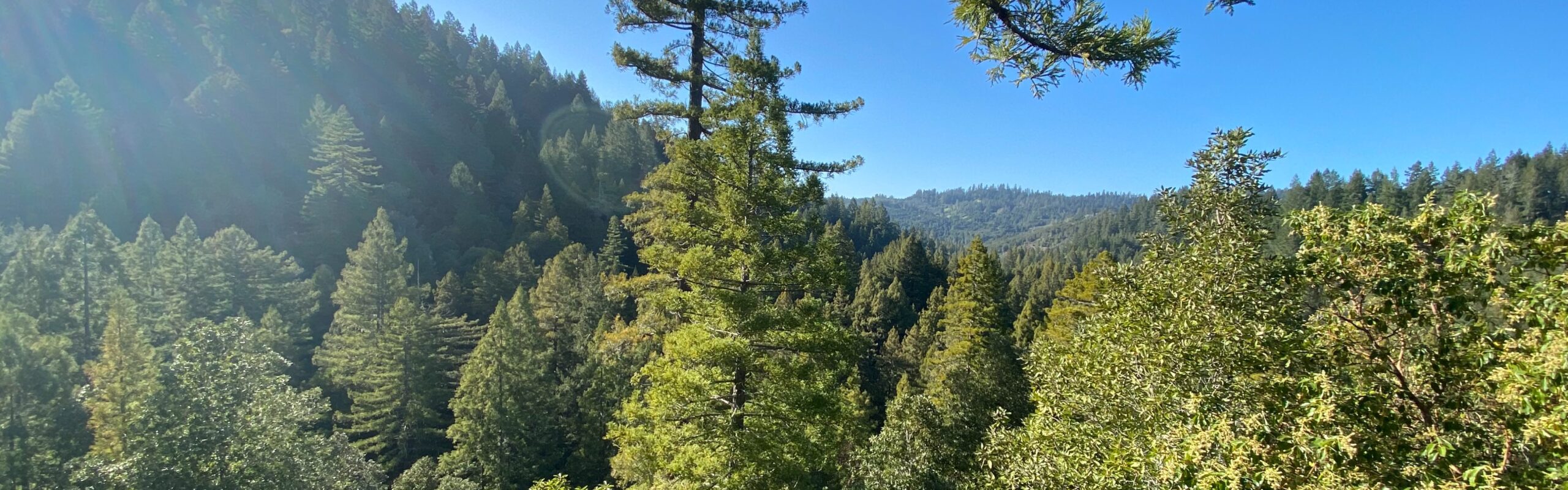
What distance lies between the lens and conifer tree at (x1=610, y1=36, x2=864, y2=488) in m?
7.77

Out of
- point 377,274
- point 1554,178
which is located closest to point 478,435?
point 377,274

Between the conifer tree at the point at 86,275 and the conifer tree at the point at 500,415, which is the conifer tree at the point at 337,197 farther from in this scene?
the conifer tree at the point at 500,415

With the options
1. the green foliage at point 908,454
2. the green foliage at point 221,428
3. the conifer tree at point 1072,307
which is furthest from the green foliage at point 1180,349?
the green foliage at point 221,428

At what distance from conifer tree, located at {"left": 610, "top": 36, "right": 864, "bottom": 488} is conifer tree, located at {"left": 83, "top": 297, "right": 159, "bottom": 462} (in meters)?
12.5

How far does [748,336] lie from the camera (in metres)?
8.05

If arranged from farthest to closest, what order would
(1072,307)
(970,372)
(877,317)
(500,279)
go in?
(500,279), (877,317), (1072,307), (970,372)

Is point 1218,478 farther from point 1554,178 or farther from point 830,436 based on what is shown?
point 1554,178

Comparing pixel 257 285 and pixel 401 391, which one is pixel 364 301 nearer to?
pixel 257 285

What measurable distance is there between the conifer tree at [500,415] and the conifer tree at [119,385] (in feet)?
26.6

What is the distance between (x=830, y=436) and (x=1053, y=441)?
306 centimetres

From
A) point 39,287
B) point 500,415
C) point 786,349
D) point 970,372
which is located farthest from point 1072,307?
point 39,287

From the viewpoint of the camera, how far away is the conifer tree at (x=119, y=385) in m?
13.1

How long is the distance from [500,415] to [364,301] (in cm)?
1322

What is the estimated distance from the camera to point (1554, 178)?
82.1 meters
